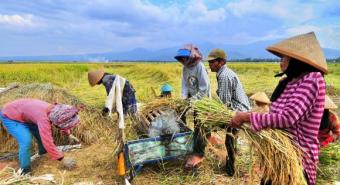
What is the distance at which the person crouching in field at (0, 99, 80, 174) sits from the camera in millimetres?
4406

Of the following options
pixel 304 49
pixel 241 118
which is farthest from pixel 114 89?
pixel 304 49

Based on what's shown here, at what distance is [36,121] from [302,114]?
335cm

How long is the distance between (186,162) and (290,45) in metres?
2.59

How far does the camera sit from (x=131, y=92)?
5660 millimetres

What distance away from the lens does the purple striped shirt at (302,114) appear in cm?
206

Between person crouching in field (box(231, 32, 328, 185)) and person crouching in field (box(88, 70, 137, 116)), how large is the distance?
2343 mm

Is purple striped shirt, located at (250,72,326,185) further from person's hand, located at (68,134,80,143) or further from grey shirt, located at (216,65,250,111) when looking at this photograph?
person's hand, located at (68,134,80,143)

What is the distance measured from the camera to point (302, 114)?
2.08 meters

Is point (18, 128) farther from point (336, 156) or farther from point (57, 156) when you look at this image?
point (336, 156)

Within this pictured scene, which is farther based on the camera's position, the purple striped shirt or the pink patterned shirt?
the pink patterned shirt

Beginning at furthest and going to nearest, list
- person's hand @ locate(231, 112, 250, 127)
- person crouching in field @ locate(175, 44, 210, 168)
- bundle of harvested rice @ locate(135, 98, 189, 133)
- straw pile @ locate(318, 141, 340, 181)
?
bundle of harvested rice @ locate(135, 98, 189, 133)
person crouching in field @ locate(175, 44, 210, 168)
straw pile @ locate(318, 141, 340, 181)
person's hand @ locate(231, 112, 250, 127)

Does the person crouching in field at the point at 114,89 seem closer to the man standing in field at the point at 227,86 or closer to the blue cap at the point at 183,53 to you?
the blue cap at the point at 183,53

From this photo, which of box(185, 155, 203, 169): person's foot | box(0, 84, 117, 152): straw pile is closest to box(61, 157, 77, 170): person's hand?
box(0, 84, 117, 152): straw pile

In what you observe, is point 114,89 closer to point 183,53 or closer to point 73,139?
point 183,53
